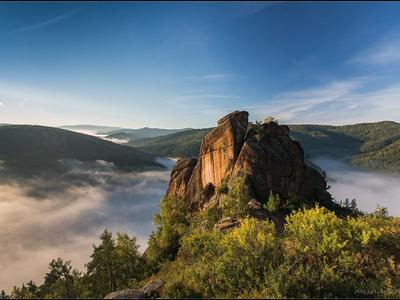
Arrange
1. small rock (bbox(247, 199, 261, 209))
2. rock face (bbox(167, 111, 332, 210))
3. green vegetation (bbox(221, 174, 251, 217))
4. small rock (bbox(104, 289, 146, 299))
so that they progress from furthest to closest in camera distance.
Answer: rock face (bbox(167, 111, 332, 210))
small rock (bbox(247, 199, 261, 209))
green vegetation (bbox(221, 174, 251, 217))
small rock (bbox(104, 289, 146, 299))

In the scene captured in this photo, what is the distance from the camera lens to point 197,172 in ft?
222

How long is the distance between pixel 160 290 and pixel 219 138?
44643 mm

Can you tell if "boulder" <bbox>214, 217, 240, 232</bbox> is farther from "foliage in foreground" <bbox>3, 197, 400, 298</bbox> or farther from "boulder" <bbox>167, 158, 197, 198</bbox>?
"boulder" <bbox>167, 158, 197, 198</bbox>

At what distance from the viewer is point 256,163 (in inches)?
2064

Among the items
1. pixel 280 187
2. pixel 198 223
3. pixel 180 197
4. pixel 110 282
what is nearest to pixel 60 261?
pixel 110 282

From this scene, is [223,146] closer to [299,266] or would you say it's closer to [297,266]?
[297,266]

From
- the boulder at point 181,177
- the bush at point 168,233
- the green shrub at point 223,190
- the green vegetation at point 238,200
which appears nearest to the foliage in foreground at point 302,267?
the green vegetation at point 238,200

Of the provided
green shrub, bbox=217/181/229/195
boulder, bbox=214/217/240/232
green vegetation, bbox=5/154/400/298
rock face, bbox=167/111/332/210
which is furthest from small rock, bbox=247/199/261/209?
green vegetation, bbox=5/154/400/298

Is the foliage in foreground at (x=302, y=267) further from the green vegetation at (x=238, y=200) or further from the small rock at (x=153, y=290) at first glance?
the green vegetation at (x=238, y=200)

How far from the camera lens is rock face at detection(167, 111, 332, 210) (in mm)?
52375

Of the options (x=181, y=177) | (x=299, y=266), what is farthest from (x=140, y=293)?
(x=181, y=177)

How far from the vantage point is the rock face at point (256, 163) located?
52.4 m

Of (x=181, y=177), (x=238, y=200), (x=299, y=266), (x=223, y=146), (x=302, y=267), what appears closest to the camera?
(x=302, y=267)

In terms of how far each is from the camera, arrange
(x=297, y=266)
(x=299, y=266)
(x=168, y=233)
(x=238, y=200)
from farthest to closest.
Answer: (x=168, y=233) → (x=238, y=200) → (x=297, y=266) → (x=299, y=266)
